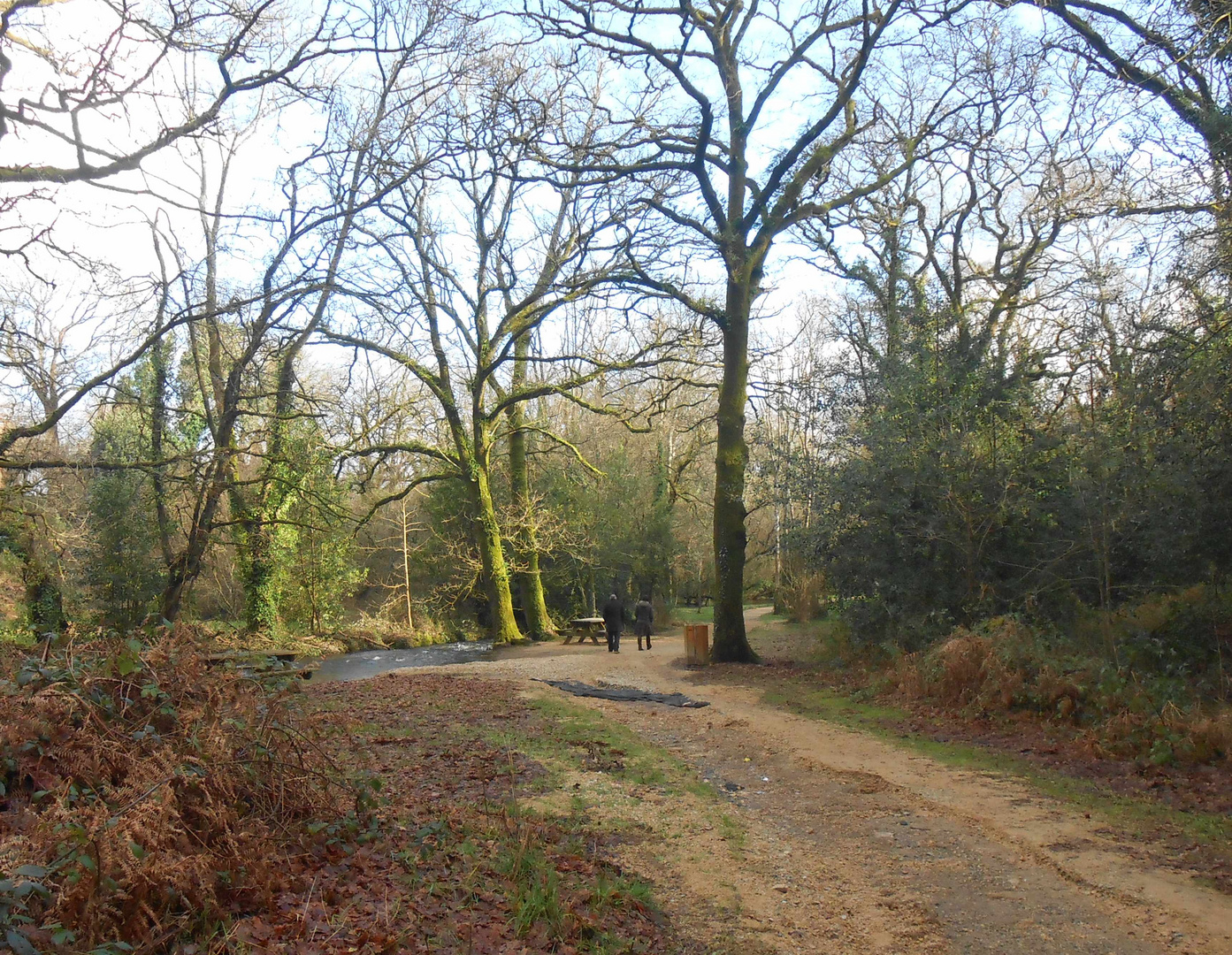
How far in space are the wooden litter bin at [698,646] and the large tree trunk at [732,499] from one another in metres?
0.20

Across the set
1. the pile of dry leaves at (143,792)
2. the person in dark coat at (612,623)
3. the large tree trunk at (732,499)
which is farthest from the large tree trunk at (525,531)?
the pile of dry leaves at (143,792)

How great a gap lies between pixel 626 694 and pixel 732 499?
16.4 feet

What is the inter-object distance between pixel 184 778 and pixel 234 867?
0.52 metres

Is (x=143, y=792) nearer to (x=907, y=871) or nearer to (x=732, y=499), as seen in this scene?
(x=907, y=871)

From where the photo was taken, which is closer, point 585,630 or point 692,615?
point 585,630

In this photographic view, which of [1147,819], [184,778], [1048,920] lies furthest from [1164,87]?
[184,778]

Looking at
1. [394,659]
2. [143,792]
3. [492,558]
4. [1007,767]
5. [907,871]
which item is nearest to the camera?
[143,792]

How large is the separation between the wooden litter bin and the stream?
7.00m

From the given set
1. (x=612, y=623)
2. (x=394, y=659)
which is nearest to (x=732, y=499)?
(x=612, y=623)

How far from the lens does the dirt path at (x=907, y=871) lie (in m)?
5.10

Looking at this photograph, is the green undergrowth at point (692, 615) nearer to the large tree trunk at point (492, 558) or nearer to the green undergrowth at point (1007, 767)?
the large tree trunk at point (492, 558)

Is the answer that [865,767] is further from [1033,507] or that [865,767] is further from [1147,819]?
[1033,507]

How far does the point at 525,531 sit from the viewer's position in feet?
92.0

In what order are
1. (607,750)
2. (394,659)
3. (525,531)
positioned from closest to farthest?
(607,750) → (394,659) → (525,531)
